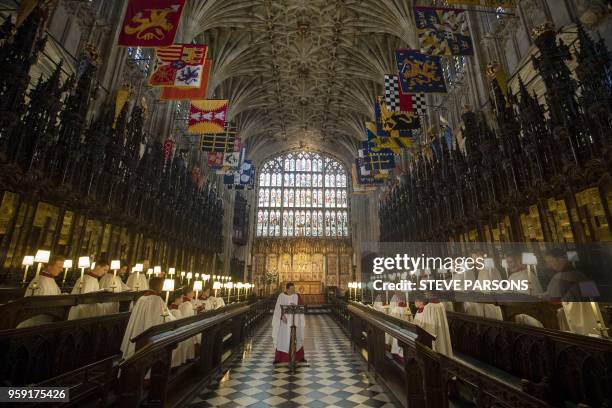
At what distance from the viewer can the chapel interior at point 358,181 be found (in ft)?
11.9

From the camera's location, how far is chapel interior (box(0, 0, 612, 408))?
3.63 meters

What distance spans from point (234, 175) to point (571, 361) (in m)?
21.4

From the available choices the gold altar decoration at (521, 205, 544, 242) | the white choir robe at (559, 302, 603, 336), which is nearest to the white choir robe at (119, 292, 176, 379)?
the white choir robe at (559, 302, 603, 336)

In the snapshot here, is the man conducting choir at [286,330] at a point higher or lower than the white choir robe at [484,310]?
lower

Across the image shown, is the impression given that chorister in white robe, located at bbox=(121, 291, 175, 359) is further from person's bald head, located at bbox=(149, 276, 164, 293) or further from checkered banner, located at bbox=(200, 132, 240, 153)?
checkered banner, located at bbox=(200, 132, 240, 153)

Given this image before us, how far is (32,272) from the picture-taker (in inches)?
295

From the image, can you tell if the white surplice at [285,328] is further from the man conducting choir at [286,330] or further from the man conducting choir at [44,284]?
the man conducting choir at [44,284]

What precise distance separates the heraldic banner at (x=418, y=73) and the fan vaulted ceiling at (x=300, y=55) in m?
8.93

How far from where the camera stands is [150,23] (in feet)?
28.0

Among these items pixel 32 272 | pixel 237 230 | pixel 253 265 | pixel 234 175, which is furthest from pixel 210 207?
pixel 32 272

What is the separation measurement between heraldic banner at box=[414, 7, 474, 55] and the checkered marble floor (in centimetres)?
952

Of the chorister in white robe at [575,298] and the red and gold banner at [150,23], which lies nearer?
the chorister in white robe at [575,298]

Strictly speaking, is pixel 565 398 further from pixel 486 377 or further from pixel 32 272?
pixel 32 272

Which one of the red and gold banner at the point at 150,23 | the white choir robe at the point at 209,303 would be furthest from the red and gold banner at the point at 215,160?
the white choir robe at the point at 209,303
